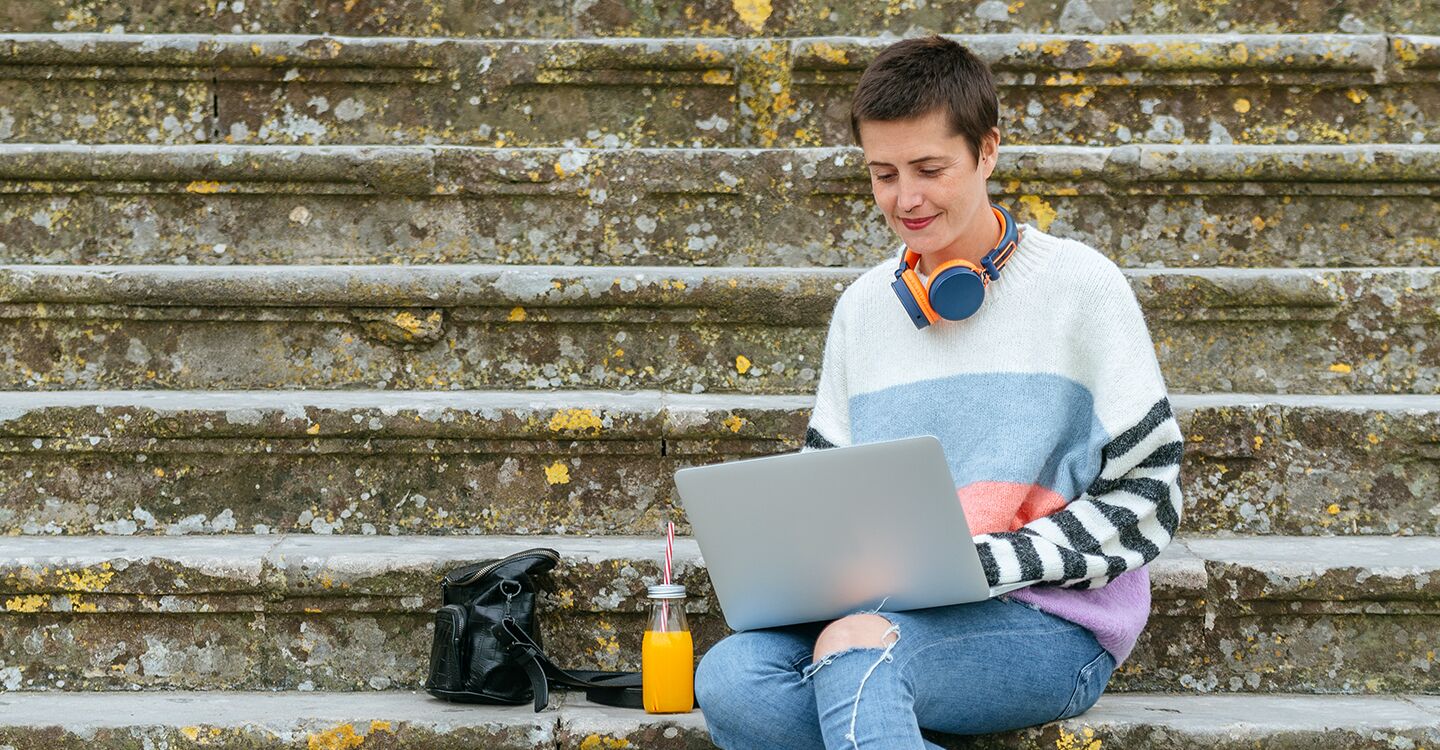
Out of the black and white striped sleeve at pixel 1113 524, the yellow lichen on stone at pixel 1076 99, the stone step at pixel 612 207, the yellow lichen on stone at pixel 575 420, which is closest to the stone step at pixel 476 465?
the yellow lichen on stone at pixel 575 420

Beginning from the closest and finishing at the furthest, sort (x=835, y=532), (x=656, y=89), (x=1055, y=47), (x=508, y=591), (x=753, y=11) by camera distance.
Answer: (x=835, y=532) < (x=508, y=591) < (x=1055, y=47) < (x=656, y=89) < (x=753, y=11)

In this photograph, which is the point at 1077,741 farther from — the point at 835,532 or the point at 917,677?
the point at 835,532

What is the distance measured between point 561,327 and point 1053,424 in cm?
114

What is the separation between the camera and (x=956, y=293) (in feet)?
6.44

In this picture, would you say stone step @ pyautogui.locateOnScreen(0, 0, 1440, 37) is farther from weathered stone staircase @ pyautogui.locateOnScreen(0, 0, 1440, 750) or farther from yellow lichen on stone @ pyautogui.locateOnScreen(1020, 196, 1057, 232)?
yellow lichen on stone @ pyautogui.locateOnScreen(1020, 196, 1057, 232)

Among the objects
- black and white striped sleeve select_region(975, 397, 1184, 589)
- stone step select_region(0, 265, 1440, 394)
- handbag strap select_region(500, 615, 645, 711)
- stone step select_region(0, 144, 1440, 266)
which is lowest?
Result: handbag strap select_region(500, 615, 645, 711)

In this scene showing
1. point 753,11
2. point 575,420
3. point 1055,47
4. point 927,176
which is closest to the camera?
point 927,176

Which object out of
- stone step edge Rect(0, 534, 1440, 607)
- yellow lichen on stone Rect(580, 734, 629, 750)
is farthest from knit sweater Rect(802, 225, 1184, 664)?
yellow lichen on stone Rect(580, 734, 629, 750)

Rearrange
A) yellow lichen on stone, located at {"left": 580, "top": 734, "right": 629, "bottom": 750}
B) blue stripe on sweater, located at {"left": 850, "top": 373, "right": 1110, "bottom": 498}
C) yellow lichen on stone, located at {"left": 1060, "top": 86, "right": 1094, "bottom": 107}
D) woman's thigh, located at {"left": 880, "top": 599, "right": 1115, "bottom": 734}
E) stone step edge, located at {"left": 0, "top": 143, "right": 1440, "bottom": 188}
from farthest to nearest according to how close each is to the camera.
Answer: yellow lichen on stone, located at {"left": 1060, "top": 86, "right": 1094, "bottom": 107}
stone step edge, located at {"left": 0, "top": 143, "right": 1440, "bottom": 188}
yellow lichen on stone, located at {"left": 580, "top": 734, "right": 629, "bottom": 750}
blue stripe on sweater, located at {"left": 850, "top": 373, "right": 1110, "bottom": 498}
woman's thigh, located at {"left": 880, "top": 599, "right": 1115, "bottom": 734}

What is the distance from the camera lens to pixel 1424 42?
3.02 metres

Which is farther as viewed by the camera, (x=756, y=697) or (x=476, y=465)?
(x=476, y=465)

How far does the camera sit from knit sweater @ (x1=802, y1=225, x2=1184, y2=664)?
1.86 metres

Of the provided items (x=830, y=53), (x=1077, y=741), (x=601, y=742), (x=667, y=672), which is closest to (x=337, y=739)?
(x=601, y=742)

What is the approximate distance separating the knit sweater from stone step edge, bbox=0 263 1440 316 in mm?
627
